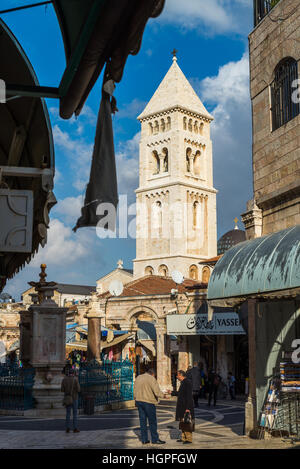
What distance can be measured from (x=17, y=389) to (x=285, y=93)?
12.3 metres

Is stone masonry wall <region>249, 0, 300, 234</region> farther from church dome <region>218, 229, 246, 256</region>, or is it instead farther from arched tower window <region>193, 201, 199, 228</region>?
arched tower window <region>193, 201, 199, 228</region>

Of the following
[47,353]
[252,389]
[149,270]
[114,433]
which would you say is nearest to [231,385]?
[47,353]

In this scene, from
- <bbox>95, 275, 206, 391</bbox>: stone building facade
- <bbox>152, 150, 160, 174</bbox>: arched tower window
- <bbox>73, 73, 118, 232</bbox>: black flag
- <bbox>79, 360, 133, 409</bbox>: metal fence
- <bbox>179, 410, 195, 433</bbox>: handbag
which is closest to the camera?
<bbox>73, 73, 118, 232</bbox>: black flag

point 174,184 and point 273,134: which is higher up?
point 174,184

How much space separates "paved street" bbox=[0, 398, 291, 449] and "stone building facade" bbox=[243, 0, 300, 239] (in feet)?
16.4

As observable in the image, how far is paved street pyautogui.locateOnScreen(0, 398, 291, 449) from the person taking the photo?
12.1 m

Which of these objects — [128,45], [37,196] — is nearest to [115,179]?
[128,45]

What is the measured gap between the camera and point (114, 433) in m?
14.2

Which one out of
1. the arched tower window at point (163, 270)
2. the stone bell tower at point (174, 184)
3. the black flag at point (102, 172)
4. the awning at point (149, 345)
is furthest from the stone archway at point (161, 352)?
the arched tower window at point (163, 270)

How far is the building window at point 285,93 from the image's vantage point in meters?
13.5

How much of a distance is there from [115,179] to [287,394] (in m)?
8.65

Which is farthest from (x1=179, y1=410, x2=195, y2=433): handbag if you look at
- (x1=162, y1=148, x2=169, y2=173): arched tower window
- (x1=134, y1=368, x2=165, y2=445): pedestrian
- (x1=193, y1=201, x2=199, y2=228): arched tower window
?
(x1=162, y1=148, x2=169, y2=173): arched tower window

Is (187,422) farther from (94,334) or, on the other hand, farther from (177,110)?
(177,110)
